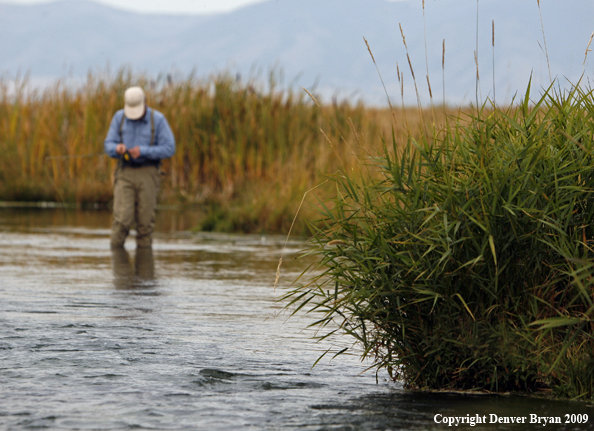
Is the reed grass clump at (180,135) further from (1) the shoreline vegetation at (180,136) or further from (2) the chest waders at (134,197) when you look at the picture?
(2) the chest waders at (134,197)

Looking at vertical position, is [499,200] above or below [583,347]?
above

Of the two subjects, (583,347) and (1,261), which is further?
(1,261)

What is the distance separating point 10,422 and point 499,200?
96.7 inches

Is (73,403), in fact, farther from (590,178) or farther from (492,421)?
(590,178)

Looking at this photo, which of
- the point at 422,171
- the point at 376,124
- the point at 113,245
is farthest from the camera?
the point at 376,124

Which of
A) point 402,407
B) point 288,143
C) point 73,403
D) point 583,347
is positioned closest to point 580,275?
point 583,347

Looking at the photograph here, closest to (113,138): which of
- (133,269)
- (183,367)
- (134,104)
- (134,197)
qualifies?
(134,104)

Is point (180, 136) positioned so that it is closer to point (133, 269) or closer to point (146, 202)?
point (146, 202)

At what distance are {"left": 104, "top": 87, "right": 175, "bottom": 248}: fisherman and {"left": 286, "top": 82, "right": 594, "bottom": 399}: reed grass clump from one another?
7.30 meters

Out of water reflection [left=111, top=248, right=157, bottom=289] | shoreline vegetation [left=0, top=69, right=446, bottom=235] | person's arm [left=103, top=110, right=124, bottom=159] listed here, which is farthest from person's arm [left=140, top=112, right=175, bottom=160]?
shoreline vegetation [left=0, top=69, right=446, bottom=235]

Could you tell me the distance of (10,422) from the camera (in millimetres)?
3771

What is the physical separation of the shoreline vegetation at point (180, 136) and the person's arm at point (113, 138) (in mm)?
7264

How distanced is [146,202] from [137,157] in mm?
663

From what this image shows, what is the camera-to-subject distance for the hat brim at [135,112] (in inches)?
451
